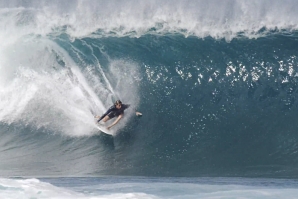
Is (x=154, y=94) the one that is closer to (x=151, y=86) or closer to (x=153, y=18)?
(x=151, y=86)

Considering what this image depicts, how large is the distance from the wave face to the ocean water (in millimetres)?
37

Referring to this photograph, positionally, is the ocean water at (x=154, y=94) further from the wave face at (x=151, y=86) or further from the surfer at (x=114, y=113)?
the surfer at (x=114, y=113)

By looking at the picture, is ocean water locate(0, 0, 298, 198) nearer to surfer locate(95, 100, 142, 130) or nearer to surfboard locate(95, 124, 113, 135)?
surfboard locate(95, 124, 113, 135)

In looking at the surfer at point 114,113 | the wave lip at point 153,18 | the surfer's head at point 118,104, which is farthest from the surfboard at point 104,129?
the wave lip at point 153,18

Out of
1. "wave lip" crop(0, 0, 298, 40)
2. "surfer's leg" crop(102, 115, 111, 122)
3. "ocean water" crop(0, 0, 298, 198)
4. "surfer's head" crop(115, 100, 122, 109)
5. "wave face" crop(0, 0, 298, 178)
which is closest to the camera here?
"ocean water" crop(0, 0, 298, 198)

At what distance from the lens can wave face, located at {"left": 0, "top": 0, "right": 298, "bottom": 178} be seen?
535 inches

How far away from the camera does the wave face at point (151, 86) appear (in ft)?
44.6

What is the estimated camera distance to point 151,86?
16.0 meters

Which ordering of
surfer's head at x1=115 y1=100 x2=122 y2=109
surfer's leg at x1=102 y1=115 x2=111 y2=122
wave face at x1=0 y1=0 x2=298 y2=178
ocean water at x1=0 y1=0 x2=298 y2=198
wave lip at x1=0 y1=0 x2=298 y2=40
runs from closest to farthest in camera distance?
1. ocean water at x1=0 y1=0 x2=298 y2=198
2. wave face at x1=0 y1=0 x2=298 y2=178
3. surfer's head at x1=115 y1=100 x2=122 y2=109
4. surfer's leg at x1=102 y1=115 x2=111 y2=122
5. wave lip at x1=0 y1=0 x2=298 y2=40

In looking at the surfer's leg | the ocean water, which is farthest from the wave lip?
the surfer's leg

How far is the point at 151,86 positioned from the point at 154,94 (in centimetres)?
35

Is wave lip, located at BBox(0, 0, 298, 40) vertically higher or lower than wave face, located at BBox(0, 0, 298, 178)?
higher

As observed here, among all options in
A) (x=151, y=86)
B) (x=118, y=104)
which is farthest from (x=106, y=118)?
(x=151, y=86)

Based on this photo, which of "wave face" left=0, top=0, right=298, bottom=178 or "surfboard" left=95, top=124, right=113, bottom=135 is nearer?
"wave face" left=0, top=0, right=298, bottom=178
